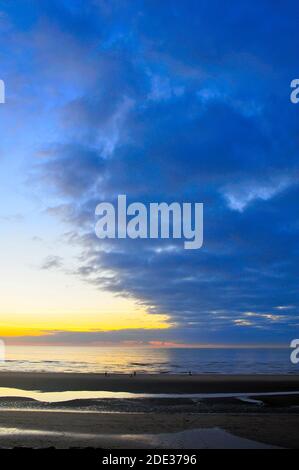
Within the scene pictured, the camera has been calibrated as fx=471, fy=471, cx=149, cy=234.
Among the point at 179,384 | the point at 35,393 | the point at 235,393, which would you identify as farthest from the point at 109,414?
the point at 179,384

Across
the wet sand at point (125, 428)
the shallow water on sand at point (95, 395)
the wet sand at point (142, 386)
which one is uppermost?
the wet sand at point (125, 428)

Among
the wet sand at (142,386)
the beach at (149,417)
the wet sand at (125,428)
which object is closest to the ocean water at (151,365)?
the wet sand at (142,386)

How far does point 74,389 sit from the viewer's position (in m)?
43.8

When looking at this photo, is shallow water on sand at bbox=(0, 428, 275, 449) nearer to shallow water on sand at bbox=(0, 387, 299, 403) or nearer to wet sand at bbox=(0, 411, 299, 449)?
wet sand at bbox=(0, 411, 299, 449)

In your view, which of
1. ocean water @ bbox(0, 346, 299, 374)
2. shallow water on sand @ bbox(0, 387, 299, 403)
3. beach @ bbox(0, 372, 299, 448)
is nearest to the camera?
beach @ bbox(0, 372, 299, 448)

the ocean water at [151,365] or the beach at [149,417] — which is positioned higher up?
the beach at [149,417]

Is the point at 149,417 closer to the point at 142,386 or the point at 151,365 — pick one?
the point at 142,386

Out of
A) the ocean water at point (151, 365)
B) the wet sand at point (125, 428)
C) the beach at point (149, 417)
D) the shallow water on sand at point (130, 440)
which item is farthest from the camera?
the ocean water at point (151, 365)

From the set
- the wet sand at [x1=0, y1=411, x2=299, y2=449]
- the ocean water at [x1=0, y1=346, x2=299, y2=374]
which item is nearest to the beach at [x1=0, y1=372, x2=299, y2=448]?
the wet sand at [x1=0, y1=411, x2=299, y2=449]

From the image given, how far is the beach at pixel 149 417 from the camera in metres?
19.7

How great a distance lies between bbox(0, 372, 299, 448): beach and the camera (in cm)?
1970

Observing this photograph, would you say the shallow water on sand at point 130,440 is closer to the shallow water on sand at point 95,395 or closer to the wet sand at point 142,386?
the shallow water on sand at point 95,395

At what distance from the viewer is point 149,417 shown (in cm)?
2675
